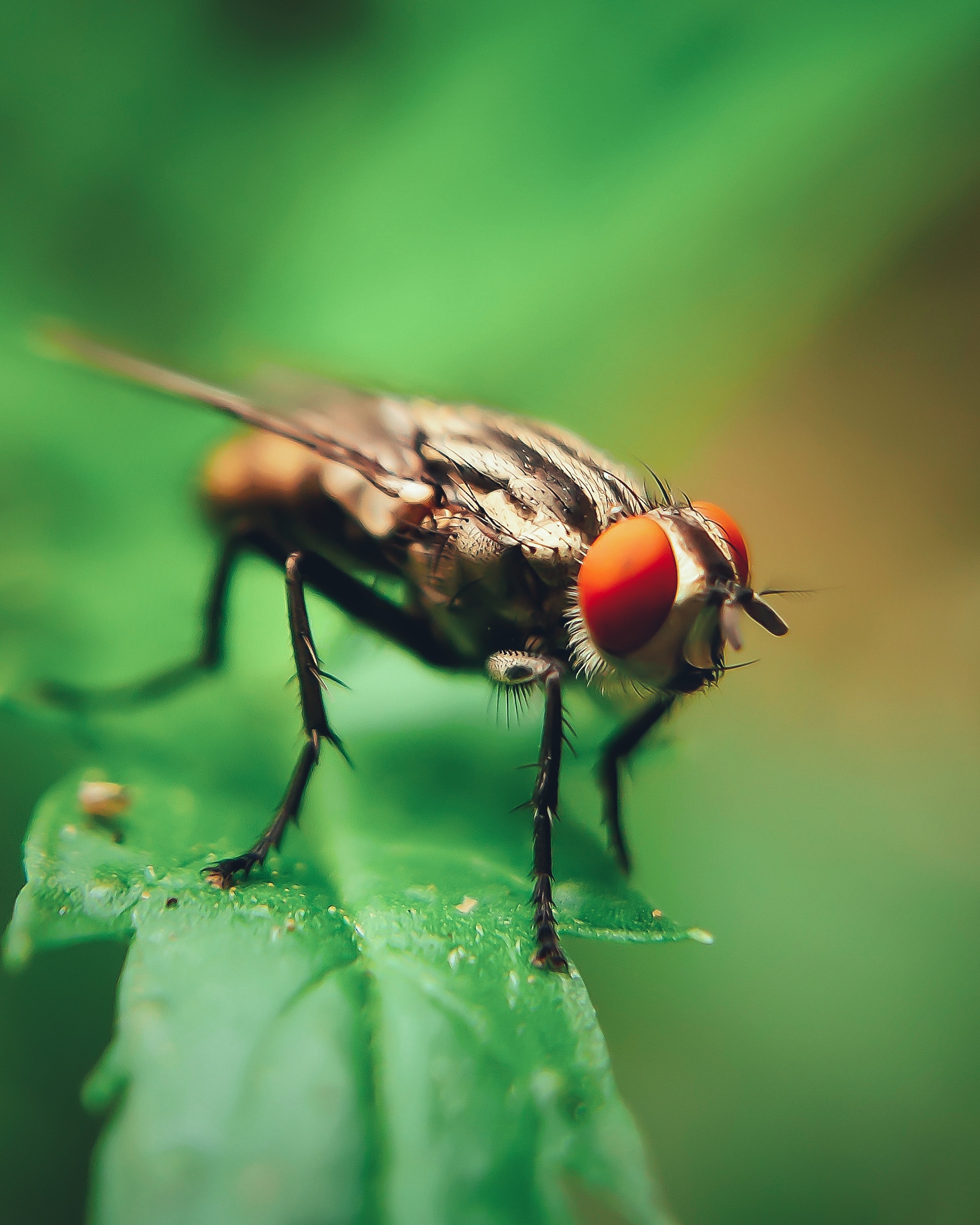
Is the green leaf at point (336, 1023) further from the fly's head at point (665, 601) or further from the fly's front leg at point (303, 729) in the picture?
the fly's head at point (665, 601)

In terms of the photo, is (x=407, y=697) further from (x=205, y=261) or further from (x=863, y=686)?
(x=863, y=686)

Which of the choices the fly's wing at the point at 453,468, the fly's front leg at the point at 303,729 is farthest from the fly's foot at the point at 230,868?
the fly's wing at the point at 453,468

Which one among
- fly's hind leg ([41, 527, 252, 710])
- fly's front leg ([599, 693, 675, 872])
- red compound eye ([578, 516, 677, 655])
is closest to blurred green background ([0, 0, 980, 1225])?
fly's hind leg ([41, 527, 252, 710])

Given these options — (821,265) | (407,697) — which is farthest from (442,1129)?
(821,265)

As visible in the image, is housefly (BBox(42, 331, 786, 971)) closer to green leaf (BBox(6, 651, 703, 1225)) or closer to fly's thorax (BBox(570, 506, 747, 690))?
fly's thorax (BBox(570, 506, 747, 690))

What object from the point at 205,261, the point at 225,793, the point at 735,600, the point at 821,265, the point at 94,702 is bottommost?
the point at 94,702

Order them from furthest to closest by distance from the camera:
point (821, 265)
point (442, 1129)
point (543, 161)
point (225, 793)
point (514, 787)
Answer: point (821, 265)
point (543, 161)
point (514, 787)
point (225, 793)
point (442, 1129)

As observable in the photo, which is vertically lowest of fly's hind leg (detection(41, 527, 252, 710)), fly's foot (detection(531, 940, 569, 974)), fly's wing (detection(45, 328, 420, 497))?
fly's hind leg (detection(41, 527, 252, 710))
